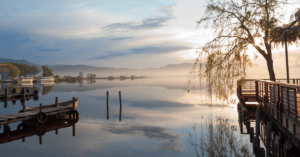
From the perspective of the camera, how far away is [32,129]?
1652 centimetres

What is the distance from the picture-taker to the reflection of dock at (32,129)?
574 inches

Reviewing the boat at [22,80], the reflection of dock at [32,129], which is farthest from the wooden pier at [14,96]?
the boat at [22,80]

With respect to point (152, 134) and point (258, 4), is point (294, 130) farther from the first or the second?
point (152, 134)

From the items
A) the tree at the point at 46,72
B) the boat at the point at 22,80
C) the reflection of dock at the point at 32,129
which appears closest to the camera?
the reflection of dock at the point at 32,129

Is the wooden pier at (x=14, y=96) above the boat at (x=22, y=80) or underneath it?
underneath

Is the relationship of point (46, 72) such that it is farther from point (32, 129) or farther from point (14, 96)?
point (32, 129)

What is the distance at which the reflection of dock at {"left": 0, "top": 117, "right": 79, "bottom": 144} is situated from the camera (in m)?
14.6

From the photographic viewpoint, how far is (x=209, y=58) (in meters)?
10.1

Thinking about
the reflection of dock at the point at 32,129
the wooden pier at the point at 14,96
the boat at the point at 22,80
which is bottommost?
the reflection of dock at the point at 32,129

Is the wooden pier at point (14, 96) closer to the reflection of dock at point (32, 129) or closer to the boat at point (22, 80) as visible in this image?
the reflection of dock at point (32, 129)

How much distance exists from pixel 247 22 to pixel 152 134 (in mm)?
10177

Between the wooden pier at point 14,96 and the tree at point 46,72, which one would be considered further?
→ the tree at point 46,72

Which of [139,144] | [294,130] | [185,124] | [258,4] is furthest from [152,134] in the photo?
[258,4]

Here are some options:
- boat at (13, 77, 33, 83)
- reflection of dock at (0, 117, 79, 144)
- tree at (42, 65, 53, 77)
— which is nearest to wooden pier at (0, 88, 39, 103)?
reflection of dock at (0, 117, 79, 144)
